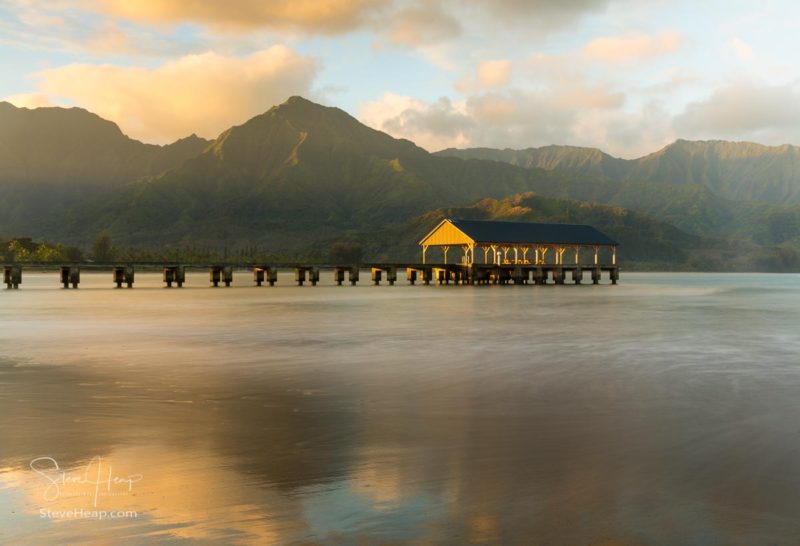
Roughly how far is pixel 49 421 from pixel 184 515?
6.28 metres

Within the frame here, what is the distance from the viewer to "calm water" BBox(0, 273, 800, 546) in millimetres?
7422

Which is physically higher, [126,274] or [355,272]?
[355,272]

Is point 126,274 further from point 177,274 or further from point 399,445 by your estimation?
point 399,445

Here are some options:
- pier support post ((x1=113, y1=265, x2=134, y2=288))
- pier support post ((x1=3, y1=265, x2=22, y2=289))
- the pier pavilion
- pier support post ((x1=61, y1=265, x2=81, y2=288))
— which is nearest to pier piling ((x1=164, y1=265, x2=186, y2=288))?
pier support post ((x1=113, y1=265, x2=134, y2=288))

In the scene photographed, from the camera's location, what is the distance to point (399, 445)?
36.0ft

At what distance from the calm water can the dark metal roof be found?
69653 mm

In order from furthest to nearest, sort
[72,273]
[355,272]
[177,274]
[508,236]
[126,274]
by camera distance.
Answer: [355,272] < [508,236] < [177,274] < [72,273] < [126,274]

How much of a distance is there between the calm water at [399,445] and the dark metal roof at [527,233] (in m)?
69.7

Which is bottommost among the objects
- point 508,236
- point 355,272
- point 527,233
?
point 355,272

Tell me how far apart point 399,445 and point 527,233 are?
90213 mm

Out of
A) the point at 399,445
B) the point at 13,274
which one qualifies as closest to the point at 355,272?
the point at 13,274

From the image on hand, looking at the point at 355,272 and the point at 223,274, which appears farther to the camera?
the point at 355,272

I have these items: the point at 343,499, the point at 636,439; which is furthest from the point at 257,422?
the point at 636,439

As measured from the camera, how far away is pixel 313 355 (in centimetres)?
2391
